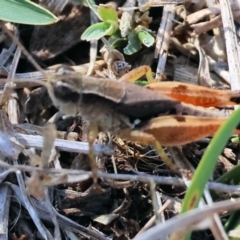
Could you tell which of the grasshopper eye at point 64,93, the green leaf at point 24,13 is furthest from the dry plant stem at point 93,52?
the grasshopper eye at point 64,93

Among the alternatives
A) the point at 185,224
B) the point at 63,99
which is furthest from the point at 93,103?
the point at 185,224

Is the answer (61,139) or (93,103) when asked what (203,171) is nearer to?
(93,103)

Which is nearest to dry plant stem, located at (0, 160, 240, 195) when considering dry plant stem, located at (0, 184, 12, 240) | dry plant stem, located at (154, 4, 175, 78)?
dry plant stem, located at (0, 184, 12, 240)

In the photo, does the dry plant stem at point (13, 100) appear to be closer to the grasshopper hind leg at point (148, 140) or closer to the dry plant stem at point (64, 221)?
the dry plant stem at point (64, 221)

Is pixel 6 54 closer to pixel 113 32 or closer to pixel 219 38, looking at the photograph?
pixel 113 32

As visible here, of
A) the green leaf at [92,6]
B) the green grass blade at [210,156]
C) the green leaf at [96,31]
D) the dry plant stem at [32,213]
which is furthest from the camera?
the green leaf at [92,6]

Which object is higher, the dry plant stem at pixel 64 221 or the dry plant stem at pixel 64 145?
the dry plant stem at pixel 64 145
